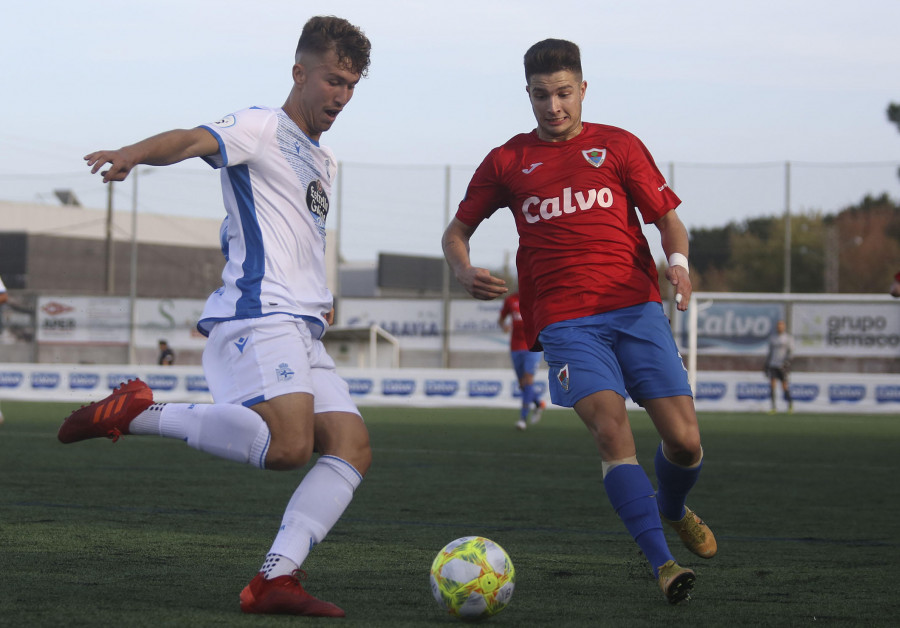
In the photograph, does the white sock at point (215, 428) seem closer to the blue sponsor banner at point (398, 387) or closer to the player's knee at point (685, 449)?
the player's knee at point (685, 449)

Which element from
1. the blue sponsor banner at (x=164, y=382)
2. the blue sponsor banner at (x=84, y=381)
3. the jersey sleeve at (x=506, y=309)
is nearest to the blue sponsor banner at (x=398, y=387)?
the blue sponsor banner at (x=164, y=382)

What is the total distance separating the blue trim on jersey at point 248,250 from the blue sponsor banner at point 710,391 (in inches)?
785

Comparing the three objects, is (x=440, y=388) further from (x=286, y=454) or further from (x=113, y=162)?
(x=113, y=162)

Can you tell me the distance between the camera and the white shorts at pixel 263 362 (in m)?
Answer: 3.88

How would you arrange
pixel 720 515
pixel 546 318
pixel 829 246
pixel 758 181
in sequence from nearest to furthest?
pixel 546 318
pixel 720 515
pixel 758 181
pixel 829 246

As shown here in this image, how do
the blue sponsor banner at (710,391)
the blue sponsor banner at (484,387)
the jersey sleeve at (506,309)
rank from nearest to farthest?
the jersey sleeve at (506,309) → the blue sponsor banner at (710,391) → the blue sponsor banner at (484,387)

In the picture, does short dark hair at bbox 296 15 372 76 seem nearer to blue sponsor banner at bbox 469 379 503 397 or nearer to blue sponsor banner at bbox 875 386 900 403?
blue sponsor banner at bbox 469 379 503 397

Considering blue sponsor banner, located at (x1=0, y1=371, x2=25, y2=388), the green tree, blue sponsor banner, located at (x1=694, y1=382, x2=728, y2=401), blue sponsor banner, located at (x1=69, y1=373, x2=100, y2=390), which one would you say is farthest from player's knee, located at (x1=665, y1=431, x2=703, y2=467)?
the green tree

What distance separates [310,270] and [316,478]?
2.45 ft

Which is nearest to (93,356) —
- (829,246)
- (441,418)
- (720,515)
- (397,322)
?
(397,322)

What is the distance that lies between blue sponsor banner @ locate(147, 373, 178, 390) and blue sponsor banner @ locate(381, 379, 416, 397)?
14.3ft

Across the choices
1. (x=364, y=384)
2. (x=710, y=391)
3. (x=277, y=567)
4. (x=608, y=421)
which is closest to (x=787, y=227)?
(x=710, y=391)

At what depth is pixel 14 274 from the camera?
49.9 m

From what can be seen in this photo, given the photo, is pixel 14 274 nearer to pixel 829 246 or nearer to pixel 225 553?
pixel 829 246
